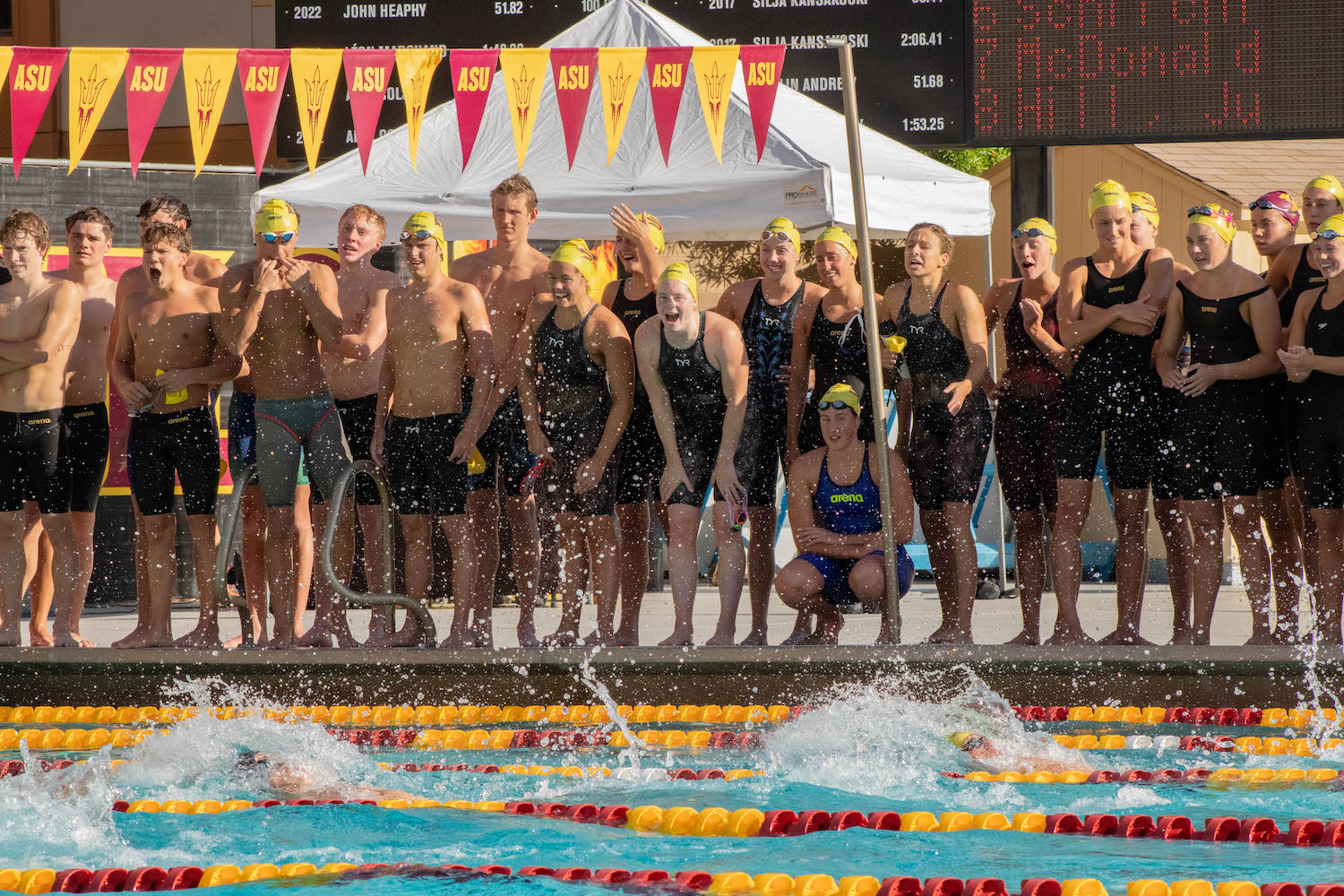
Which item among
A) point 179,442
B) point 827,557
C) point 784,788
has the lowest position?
point 784,788

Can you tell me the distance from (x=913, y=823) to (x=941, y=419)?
228 cm

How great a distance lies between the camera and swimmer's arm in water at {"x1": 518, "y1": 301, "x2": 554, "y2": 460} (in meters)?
6.60

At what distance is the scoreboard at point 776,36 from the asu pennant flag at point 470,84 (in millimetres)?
3194

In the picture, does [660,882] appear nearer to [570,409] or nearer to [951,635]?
[951,635]

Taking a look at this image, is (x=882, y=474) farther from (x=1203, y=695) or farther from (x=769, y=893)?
(x=769, y=893)

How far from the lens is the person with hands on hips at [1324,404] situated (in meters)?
5.86

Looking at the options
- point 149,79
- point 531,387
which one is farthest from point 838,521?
point 149,79

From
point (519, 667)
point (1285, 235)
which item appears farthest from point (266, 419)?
point (1285, 235)

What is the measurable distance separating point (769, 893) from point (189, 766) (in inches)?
92.8

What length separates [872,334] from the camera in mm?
5969

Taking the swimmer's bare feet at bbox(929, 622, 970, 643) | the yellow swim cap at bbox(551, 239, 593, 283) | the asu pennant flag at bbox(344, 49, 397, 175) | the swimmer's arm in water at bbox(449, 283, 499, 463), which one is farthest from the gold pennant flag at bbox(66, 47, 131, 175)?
the swimmer's bare feet at bbox(929, 622, 970, 643)

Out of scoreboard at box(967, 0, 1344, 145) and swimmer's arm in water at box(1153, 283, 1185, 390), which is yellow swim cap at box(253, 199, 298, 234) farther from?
scoreboard at box(967, 0, 1344, 145)

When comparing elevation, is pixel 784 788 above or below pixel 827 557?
below

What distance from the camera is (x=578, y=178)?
8648 millimetres
